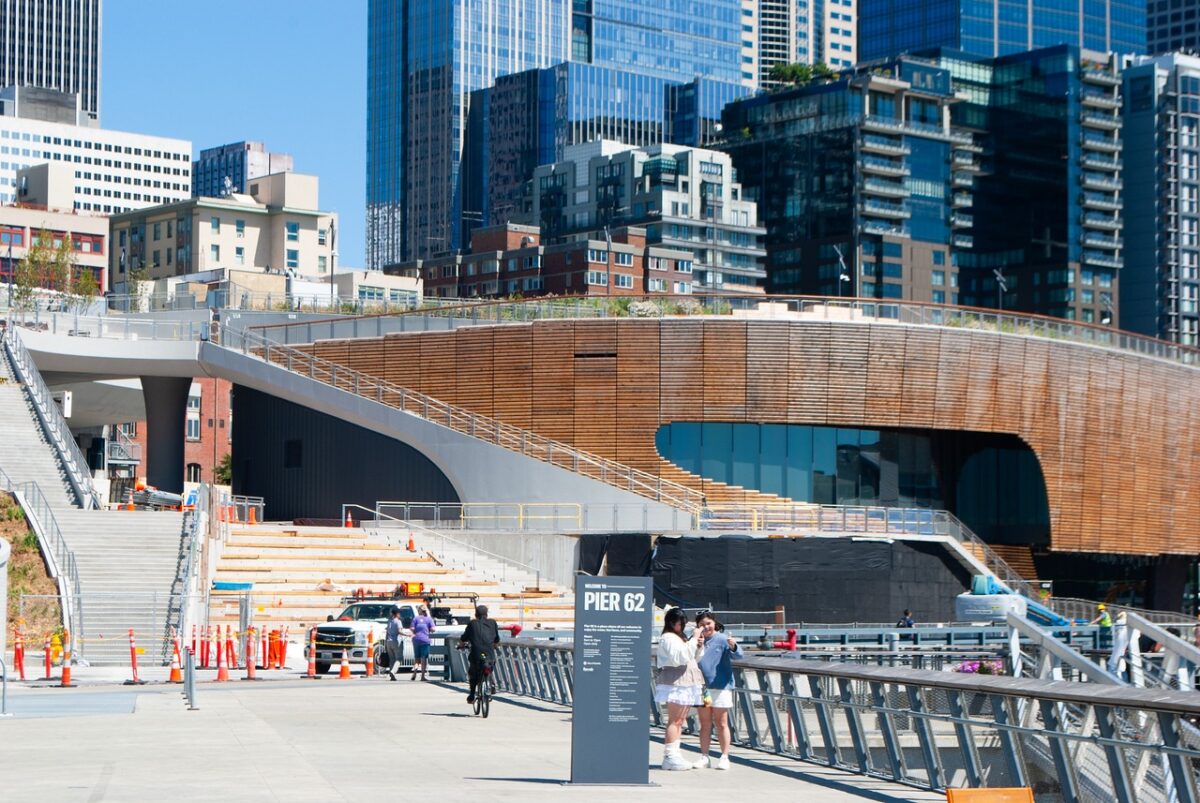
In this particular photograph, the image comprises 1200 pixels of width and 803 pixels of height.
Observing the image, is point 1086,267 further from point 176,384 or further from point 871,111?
point 176,384

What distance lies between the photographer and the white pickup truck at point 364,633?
39.1 meters

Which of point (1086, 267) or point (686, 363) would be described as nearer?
point (686, 363)

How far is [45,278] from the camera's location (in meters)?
125

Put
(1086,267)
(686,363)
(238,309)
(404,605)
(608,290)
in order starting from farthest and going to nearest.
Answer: (1086,267), (608,290), (238,309), (686,363), (404,605)

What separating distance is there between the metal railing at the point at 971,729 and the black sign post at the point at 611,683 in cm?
235

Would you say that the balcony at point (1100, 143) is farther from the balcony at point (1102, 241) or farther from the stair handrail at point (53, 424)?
the stair handrail at point (53, 424)

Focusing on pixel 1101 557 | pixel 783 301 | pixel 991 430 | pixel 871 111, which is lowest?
pixel 1101 557

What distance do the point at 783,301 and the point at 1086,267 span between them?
12871 cm

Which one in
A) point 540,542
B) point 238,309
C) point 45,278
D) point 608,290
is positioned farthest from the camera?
point 608,290

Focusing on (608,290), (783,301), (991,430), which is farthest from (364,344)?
(608,290)

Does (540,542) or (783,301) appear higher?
(783,301)

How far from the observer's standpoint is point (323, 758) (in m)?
20.5

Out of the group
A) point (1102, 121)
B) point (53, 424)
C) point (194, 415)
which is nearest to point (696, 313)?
point (53, 424)

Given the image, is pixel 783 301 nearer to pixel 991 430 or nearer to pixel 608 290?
pixel 991 430
